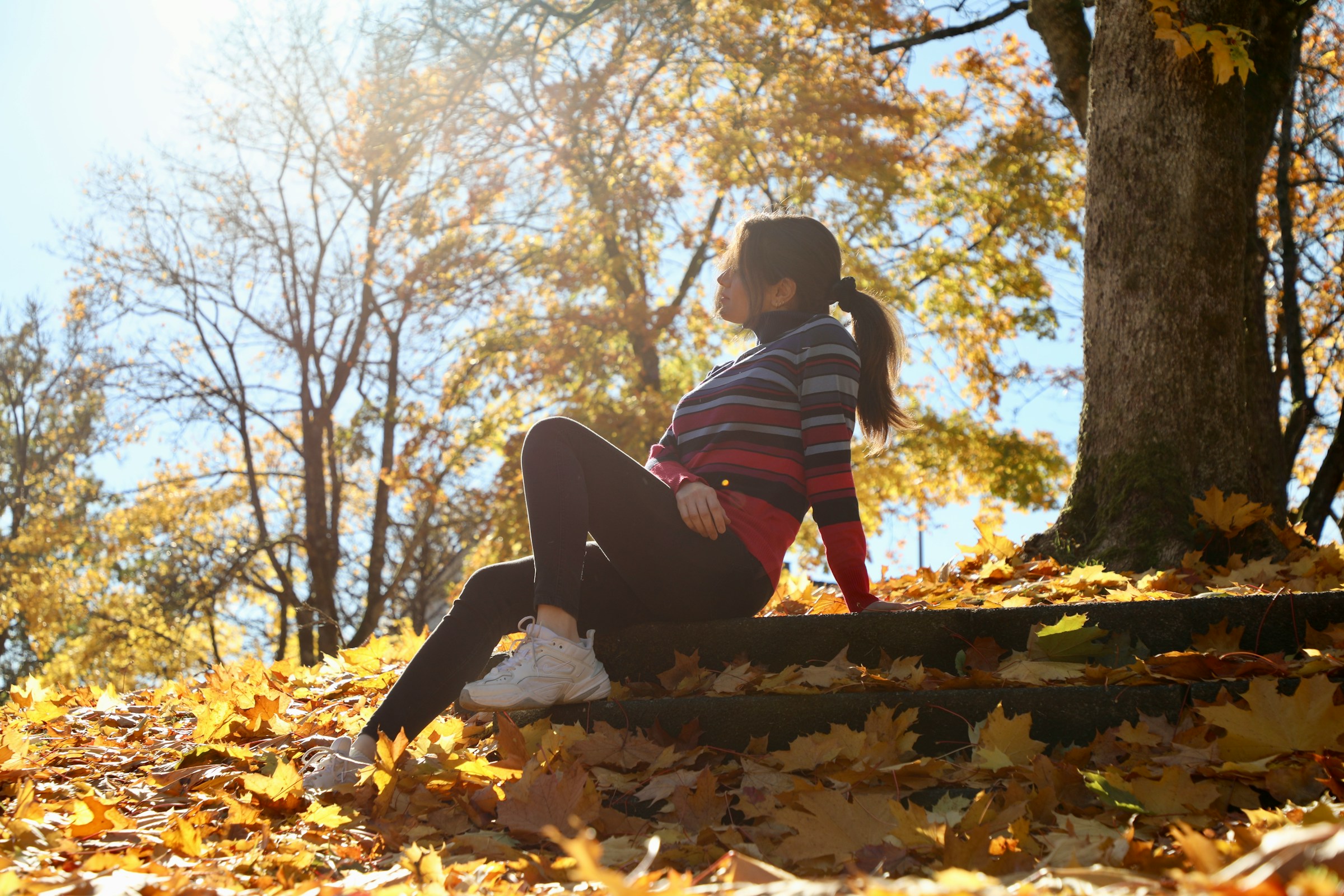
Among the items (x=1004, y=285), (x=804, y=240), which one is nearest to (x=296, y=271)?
(x=1004, y=285)

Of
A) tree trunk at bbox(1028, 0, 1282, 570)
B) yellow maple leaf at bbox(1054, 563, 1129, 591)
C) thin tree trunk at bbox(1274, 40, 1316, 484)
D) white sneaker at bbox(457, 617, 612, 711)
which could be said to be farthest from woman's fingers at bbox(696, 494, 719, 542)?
thin tree trunk at bbox(1274, 40, 1316, 484)

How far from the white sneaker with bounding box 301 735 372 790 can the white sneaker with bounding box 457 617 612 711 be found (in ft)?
0.85

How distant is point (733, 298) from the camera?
2943 millimetres

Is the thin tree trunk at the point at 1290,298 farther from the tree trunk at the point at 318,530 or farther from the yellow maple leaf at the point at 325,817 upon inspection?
the tree trunk at the point at 318,530

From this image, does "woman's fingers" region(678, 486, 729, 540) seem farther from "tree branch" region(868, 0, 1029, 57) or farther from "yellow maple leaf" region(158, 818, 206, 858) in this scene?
"tree branch" region(868, 0, 1029, 57)

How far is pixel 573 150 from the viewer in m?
10.9

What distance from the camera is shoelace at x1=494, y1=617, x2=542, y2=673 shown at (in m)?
2.14

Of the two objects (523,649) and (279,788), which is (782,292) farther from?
(279,788)

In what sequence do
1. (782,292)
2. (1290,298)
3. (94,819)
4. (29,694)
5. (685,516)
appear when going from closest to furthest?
(94,819), (685,516), (782,292), (29,694), (1290,298)

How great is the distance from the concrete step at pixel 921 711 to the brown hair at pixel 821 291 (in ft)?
3.39

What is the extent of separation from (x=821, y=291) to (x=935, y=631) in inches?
43.2

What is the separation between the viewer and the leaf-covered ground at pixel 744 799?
1.36 meters

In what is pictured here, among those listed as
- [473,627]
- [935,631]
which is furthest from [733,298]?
[473,627]

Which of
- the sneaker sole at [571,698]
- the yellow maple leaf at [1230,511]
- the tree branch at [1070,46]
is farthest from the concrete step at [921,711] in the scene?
the tree branch at [1070,46]
